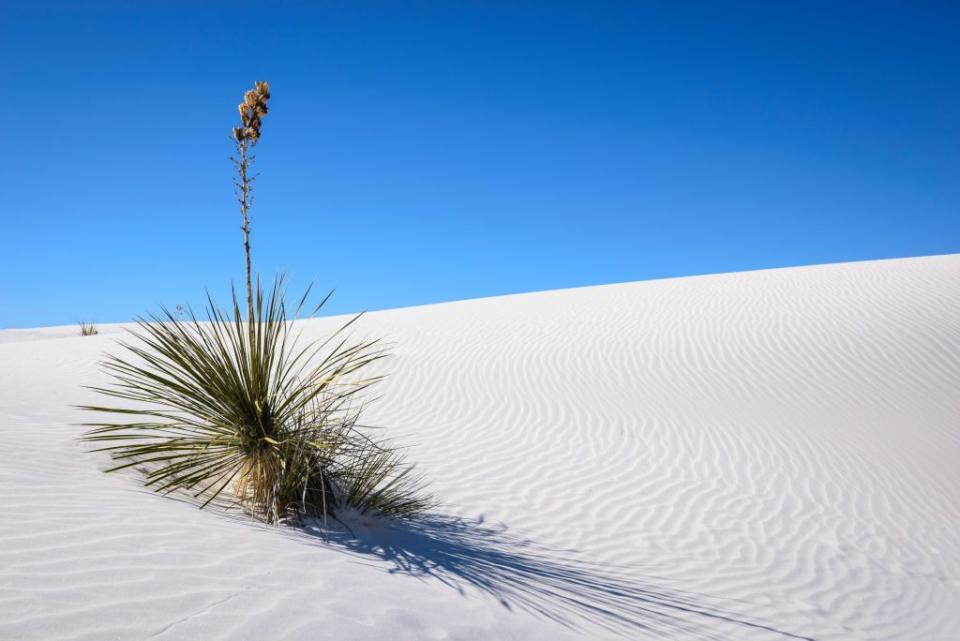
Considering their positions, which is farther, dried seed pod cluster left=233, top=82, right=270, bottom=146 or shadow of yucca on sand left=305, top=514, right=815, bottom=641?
dried seed pod cluster left=233, top=82, right=270, bottom=146

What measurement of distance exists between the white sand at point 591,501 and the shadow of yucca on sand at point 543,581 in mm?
27

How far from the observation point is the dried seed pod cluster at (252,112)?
19.3 ft

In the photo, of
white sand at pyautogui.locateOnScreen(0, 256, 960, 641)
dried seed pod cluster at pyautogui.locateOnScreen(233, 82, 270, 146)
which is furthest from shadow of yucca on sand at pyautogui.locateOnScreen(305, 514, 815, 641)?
dried seed pod cluster at pyautogui.locateOnScreen(233, 82, 270, 146)

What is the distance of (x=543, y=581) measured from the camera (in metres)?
3.87

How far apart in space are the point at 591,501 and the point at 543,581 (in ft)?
9.64

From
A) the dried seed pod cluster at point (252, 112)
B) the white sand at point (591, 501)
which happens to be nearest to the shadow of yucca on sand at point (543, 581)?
the white sand at point (591, 501)

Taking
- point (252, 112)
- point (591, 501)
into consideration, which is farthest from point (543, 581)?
point (252, 112)

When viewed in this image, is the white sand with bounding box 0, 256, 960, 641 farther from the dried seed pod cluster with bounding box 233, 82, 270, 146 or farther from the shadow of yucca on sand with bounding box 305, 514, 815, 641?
the dried seed pod cluster with bounding box 233, 82, 270, 146

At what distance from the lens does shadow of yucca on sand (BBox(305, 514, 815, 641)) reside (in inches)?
133

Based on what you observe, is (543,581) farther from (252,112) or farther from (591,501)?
(252,112)

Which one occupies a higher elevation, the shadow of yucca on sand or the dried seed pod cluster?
the dried seed pod cluster

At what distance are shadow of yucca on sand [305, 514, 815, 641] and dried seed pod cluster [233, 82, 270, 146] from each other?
150 inches

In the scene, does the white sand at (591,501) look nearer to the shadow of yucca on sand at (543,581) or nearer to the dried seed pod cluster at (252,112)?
the shadow of yucca on sand at (543,581)

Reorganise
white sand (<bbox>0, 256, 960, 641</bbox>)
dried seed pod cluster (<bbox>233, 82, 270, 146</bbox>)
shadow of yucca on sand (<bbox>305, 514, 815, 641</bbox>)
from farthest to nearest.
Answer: dried seed pod cluster (<bbox>233, 82, 270, 146</bbox>) → shadow of yucca on sand (<bbox>305, 514, 815, 641</bbox>) → white sand (<bbox>0, 256, 960, 641</bbox>)
